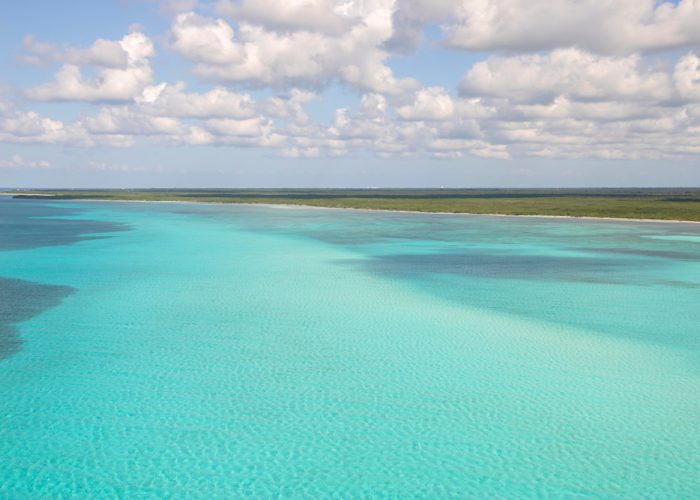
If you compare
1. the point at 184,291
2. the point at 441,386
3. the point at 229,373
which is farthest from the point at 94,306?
the point at 441,386

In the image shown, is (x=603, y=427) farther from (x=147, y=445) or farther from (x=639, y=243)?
(x=639, y=243)

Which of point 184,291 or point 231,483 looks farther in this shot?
point 184,291

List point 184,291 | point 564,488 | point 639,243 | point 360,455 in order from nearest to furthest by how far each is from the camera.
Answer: point 564,488 < point 360,455 < point 184,291 < point 639,243

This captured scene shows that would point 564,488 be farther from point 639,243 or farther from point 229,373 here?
point 639,243

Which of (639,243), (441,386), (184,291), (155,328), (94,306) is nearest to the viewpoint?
(441,386)

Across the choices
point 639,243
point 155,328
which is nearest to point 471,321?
point 155,328

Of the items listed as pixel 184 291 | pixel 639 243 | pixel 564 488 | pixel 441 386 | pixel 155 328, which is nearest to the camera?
pixel 564 488
